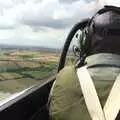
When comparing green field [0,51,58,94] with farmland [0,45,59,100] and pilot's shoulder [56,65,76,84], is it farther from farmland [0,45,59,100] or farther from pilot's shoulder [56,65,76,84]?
pilot's shoulder [56,65,76,84]

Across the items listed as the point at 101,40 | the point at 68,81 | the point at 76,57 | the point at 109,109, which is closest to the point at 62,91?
the point at 68,81

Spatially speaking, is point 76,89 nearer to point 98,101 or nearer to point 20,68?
point 98,101

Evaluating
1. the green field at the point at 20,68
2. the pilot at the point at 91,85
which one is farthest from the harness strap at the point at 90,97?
the green field at the point at 20,68

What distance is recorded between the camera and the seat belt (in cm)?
292

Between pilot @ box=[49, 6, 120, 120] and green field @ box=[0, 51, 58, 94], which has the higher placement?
pilot @ box=[49, 6, 120, 120]

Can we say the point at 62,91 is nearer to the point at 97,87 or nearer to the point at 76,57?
the point at 97,87

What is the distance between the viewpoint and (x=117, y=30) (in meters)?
3.41

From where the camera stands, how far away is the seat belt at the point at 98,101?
2.92m

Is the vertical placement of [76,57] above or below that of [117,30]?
below

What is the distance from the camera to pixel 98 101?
9.81ft

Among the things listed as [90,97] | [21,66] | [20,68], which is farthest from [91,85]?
[21,66]

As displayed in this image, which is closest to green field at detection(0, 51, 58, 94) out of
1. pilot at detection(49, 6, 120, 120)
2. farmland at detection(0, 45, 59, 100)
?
farmland at detection(0, 45, 59, 100)

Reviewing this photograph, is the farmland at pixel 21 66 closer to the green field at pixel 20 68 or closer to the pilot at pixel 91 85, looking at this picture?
the green field at pixel 20 68

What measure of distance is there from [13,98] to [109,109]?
0.84 m
